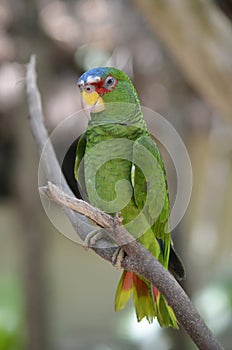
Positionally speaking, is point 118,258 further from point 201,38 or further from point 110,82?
point 201,38

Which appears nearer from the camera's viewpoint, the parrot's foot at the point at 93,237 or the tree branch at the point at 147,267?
the tree branch at the point at 147,267

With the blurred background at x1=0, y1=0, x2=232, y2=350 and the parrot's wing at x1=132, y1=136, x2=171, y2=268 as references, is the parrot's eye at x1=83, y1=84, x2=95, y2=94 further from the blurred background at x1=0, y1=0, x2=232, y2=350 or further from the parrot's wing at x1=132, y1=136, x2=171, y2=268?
the blurred background at x1=0, y1=0, x2=232, y2=350

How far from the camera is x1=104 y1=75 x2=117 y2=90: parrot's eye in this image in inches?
29.4

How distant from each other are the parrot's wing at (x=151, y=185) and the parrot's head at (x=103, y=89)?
0.08 metres

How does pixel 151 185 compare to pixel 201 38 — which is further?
pixel 201 38

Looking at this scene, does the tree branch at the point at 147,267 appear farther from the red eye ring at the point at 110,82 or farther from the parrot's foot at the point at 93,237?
the red eye ring at the point at 110,82

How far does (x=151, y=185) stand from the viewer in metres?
0.86

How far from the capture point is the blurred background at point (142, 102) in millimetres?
2080

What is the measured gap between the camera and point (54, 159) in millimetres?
1107

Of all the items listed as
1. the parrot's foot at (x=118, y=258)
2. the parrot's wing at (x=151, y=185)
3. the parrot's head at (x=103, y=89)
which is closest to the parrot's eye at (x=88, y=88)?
the parrot's head at (x=103, y=89)

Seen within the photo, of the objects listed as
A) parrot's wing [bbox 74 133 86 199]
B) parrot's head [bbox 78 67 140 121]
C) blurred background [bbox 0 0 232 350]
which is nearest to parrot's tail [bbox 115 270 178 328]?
parrot's wing [bbox 74 133 86 199]

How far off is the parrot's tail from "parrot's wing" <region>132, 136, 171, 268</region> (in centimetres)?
8

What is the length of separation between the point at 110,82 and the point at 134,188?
18 centimetres

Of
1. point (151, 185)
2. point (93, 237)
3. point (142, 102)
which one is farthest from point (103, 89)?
point (142, 102)
